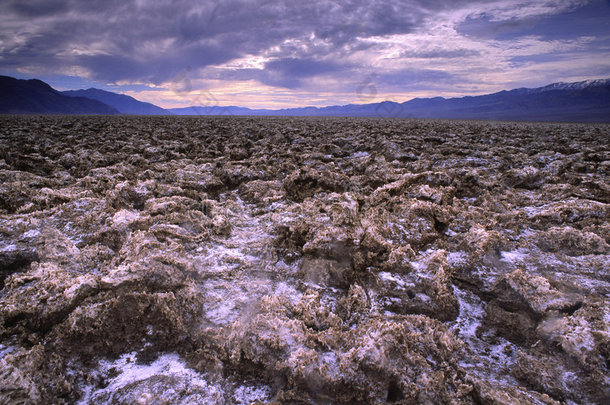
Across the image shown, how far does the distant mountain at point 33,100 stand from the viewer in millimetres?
145550

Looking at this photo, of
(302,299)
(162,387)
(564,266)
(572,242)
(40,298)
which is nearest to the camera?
(162,387)

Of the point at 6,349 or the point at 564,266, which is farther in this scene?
the point at 564,266

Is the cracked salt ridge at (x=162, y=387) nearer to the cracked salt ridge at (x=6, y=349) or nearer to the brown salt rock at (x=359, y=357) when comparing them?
the brown salt rock at (x=359, y=357)

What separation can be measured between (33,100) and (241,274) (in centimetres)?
22112

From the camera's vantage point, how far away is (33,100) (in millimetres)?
162375

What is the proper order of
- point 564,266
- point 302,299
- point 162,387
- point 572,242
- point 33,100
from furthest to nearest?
point 33,100
point 572,242
point 564,266
point 302,299
point 162,387

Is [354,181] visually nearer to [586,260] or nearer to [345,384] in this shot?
[586,260]

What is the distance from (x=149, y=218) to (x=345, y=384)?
2353 mm

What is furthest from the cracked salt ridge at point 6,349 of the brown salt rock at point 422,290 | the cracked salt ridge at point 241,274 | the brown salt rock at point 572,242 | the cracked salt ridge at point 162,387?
the brown salt rock at point 572,242

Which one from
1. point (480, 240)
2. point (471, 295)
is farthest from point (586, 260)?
point (471, 295)

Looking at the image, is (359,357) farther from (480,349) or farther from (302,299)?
(480,349)

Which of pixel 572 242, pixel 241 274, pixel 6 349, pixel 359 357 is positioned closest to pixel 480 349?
pixel 359 357

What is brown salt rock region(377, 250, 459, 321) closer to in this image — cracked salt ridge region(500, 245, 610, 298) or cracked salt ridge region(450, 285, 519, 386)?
cracked salt ridge region(450, 285, 519, 386)

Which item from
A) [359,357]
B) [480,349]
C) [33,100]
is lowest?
[480,349]
